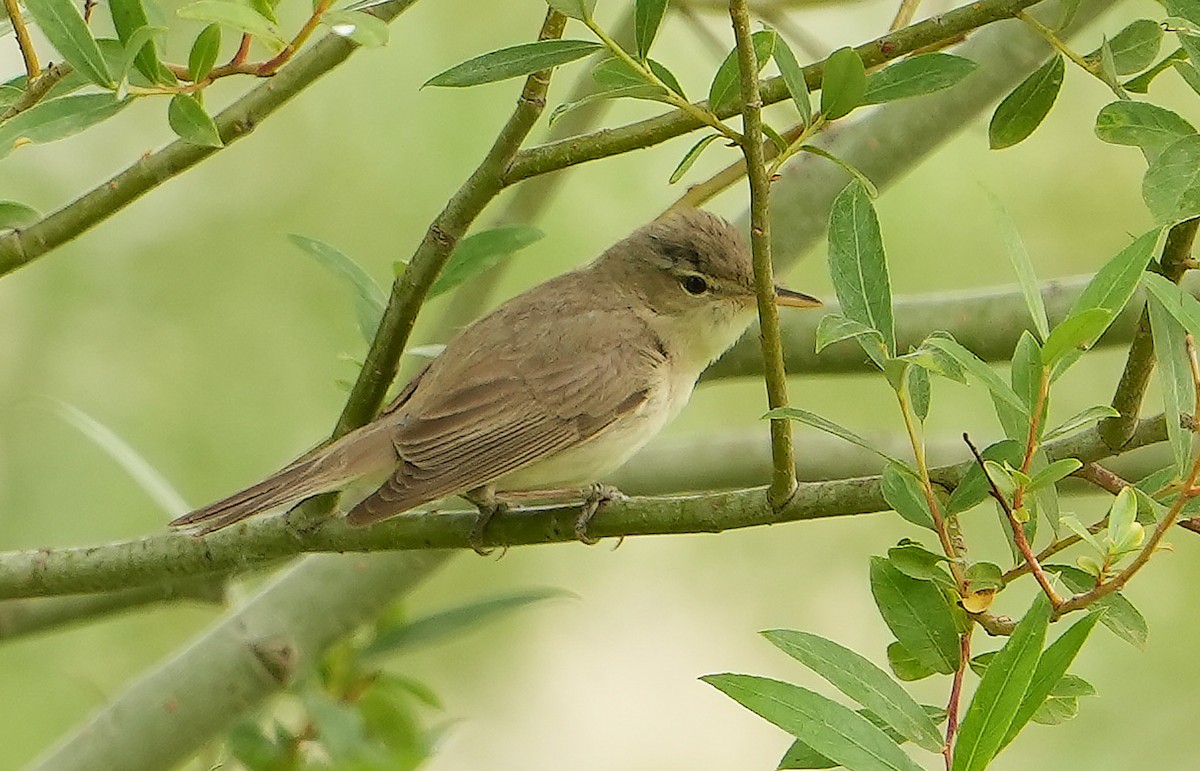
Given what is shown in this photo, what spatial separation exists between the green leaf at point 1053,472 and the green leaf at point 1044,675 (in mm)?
155

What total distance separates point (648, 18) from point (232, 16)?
1.65ft

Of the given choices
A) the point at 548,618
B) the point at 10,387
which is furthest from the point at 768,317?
the point at 548,618

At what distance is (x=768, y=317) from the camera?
1771mm

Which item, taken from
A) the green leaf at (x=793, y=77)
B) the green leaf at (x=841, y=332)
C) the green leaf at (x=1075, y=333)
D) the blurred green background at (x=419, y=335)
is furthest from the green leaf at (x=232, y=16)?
the blurred green background at (x=419, y=335)

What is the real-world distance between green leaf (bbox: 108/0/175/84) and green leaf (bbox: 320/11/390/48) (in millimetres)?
278

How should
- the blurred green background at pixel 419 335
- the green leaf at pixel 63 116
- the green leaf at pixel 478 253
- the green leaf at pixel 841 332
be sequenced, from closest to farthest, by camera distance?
1. the green leaf at pixel 841 332
2. the green leaf at pixel 63 116
3. the green leaf at pixel 478 253
4. the blurred green background at pixel 419 335

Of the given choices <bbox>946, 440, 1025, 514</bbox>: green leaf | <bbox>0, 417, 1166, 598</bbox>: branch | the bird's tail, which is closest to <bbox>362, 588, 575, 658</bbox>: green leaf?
the bird's tail

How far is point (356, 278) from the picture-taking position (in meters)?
2.69

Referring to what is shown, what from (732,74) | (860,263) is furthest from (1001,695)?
(732,74)

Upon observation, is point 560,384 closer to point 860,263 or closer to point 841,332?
point 860,263

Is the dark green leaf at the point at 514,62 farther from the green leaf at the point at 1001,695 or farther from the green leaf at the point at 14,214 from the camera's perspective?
the green leaf at the point at 1001,695

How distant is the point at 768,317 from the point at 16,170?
456 cm

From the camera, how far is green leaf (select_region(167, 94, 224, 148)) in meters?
1.90

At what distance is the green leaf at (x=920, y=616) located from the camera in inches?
65.6
